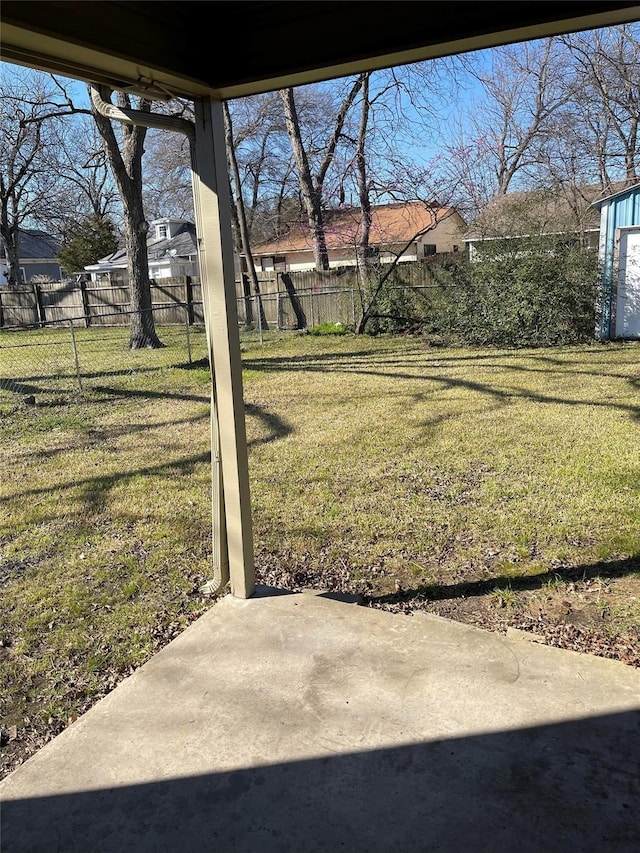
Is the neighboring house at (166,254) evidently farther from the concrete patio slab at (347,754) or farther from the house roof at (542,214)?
the concrete patio slab at (347,754)

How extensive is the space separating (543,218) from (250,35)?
12326mm

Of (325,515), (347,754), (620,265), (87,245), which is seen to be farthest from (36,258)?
(347,754)

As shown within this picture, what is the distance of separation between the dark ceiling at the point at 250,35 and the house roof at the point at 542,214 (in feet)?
34.1

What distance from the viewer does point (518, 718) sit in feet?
6.97

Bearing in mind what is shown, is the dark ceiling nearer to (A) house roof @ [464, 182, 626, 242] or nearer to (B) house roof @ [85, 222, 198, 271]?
(A) house roof @ [464, 182, 626, 242]

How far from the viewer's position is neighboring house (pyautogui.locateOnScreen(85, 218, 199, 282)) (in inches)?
1206

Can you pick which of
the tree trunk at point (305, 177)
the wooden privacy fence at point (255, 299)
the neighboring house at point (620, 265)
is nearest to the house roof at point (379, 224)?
the tree trunk at point (305, 177)

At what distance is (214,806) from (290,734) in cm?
36

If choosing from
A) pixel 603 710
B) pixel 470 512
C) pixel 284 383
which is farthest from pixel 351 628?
pixel 284 383

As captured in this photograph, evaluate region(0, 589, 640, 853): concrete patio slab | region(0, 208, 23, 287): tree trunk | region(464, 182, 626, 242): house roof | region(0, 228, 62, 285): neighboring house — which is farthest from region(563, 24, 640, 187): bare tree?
region(0, 228, 62, 285): neighboring house

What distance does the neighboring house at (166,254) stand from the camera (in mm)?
30641

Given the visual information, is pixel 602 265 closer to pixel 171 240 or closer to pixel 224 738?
pixel 224 738

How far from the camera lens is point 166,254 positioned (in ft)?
109

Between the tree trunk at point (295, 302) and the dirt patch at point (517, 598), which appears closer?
the dirt patch at point (517, 598)
